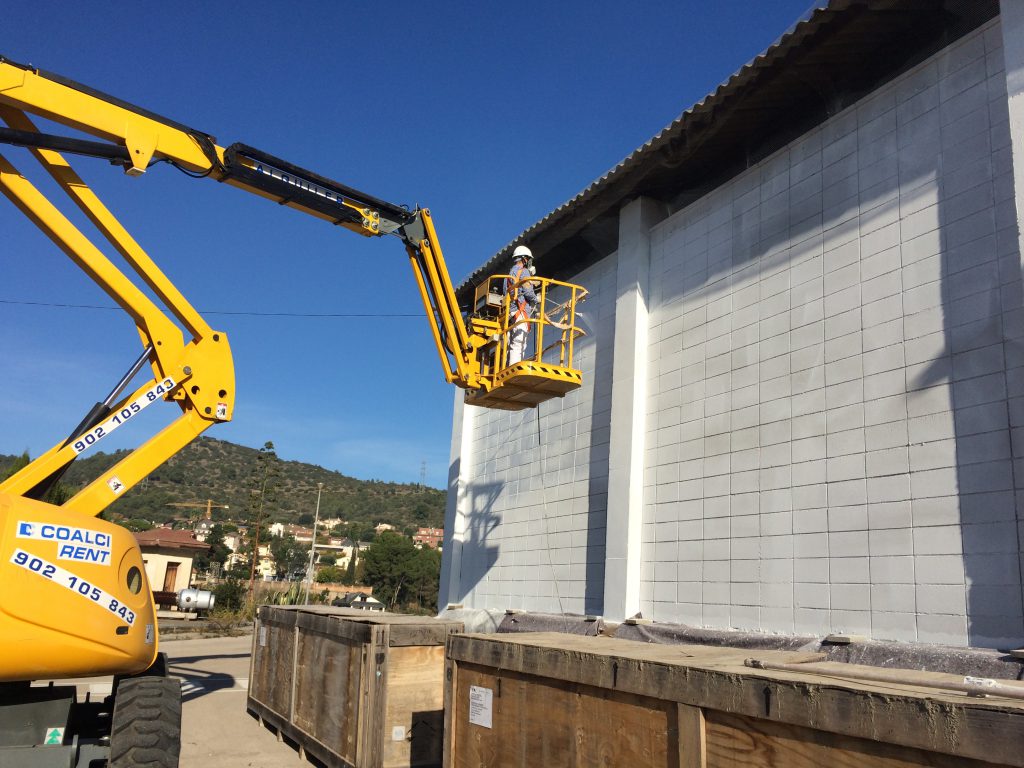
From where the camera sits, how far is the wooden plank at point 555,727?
12.1 feet

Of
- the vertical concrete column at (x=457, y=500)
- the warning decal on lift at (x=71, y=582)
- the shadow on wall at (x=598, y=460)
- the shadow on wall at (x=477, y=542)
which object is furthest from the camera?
the vertical concrete column at (x=457, y=500)

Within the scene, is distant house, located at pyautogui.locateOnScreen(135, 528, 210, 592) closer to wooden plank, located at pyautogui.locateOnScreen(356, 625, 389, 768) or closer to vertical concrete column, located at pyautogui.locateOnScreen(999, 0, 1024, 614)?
wooden plank, located at pyautogui.locateOnScreen(356, 625, 389, 768)

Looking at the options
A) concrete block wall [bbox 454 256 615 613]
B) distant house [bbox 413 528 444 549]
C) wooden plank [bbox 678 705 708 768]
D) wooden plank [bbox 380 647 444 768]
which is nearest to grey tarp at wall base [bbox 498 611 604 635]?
concrete block wall [bbox 454 256 615 613]

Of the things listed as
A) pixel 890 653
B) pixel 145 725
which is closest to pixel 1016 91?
pixel 890 653

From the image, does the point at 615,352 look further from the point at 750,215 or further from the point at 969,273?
the point at 969,273

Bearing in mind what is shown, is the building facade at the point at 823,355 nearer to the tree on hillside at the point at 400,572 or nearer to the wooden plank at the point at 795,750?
the wooden plank at the point at 795,750

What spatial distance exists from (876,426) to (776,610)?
89.5 inches

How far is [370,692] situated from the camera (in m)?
7.53

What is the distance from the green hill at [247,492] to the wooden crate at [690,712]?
83594mm

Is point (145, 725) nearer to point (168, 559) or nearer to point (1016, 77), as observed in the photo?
point (1016, 77)

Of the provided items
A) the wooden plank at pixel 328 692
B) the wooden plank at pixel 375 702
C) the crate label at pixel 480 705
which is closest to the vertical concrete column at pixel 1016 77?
the crate label at pixel 480 705

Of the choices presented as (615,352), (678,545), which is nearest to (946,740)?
(678,545)

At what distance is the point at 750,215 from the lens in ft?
33.3

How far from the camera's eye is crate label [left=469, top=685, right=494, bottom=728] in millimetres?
4879
